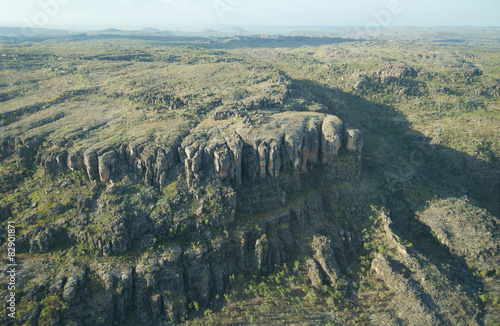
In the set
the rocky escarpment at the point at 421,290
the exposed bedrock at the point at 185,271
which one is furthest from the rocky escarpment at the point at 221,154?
the rocky escarpment at the point at 421,290

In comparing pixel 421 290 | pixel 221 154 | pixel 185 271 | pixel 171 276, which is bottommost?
pixel 421 290

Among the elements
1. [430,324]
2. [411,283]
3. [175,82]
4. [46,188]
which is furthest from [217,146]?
[175,82]

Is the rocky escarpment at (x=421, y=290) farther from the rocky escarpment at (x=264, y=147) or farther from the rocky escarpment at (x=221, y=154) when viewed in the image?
the rocky escarpment at (x=264, y=147)

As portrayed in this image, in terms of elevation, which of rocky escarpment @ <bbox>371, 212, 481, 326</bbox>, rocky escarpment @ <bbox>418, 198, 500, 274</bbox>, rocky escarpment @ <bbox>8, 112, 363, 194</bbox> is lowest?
rocky escarpment @ <bbox>371, 212, 481, 326</bbox>

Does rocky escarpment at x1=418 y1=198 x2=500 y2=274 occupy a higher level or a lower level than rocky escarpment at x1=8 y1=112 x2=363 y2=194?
lower

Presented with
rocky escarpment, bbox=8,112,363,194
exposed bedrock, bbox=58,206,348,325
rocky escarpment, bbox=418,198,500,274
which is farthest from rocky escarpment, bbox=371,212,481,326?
rocky escarpment, bbox=8,112,363,194

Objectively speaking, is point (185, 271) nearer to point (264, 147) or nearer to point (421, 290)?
point (264, 147)

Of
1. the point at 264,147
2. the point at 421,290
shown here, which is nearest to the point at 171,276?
the point at 264,147

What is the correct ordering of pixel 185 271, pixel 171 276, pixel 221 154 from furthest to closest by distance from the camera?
pixel 221 154
pixel 185 271
pixel 171 276

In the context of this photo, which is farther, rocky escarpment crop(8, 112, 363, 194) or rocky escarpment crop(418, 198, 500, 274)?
rocky escarpment crop(8, 112, 363, 194)

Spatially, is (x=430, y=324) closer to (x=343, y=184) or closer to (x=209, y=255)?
(x=343, y=184)

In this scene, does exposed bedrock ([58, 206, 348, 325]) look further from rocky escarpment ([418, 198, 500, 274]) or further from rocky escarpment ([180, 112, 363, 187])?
A: rocky escarpment ([418, 198, 500, 274])
